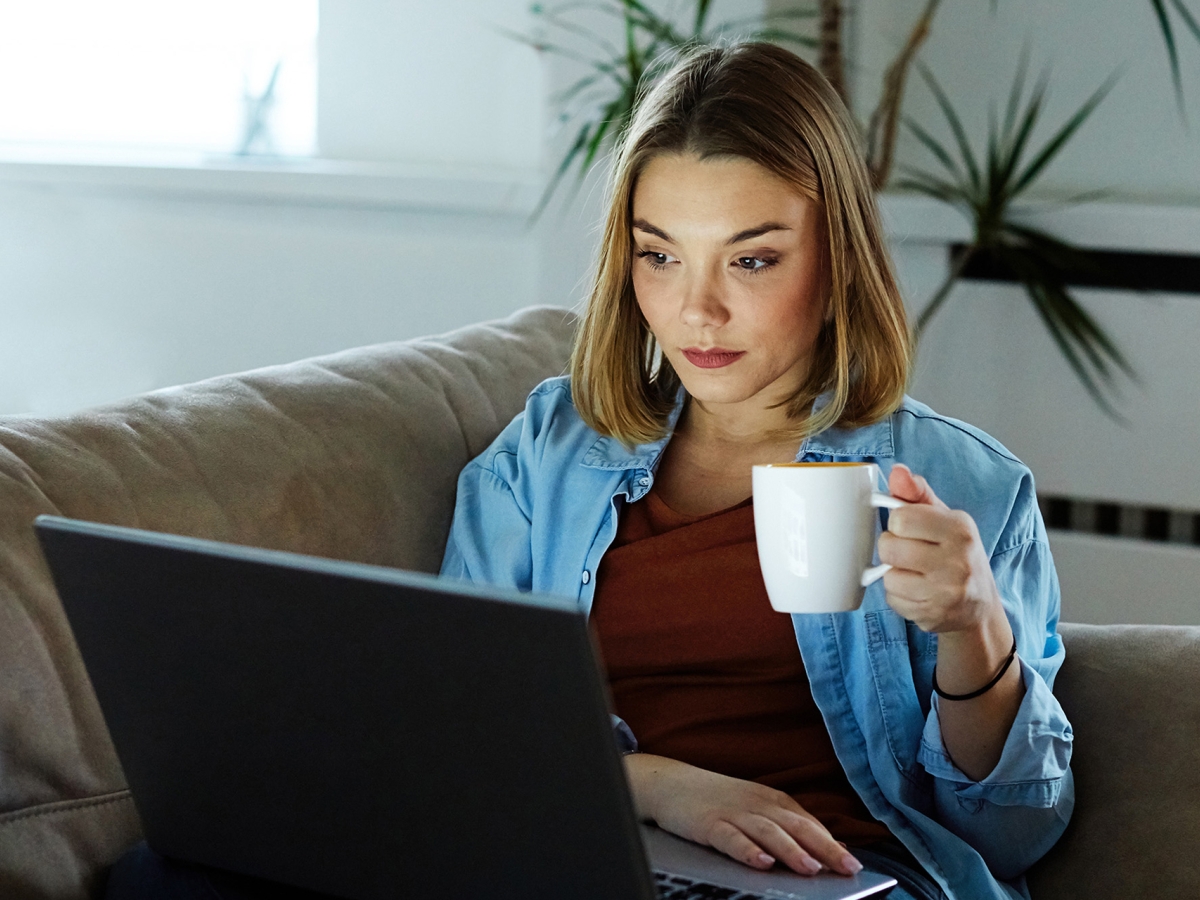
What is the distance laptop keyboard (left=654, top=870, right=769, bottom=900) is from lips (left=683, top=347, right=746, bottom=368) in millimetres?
501

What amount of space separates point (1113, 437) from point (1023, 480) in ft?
5.83

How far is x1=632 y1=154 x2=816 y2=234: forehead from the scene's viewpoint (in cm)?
126

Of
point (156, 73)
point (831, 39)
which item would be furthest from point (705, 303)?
point (156, 73)

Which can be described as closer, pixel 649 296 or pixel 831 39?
pixel 649 296

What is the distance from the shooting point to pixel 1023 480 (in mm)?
1272

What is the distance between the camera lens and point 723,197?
4.15ft

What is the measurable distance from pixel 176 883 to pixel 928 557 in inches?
22.2

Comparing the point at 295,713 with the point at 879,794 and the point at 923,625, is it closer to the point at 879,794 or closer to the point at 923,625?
the point at 923,625

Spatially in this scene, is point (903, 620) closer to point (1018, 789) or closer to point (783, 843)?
point (1018, 789)

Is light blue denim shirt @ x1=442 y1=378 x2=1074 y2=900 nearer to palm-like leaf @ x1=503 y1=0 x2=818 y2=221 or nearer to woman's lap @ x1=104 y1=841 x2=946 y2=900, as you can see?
woman's lap @ x1=104 y1=841 x2=946 y2=900

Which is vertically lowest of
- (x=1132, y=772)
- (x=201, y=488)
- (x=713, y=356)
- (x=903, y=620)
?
(x=1132, y=772)

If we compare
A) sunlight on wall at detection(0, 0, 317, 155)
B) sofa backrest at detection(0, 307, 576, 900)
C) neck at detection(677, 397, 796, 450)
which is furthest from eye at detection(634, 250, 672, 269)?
sunlight on wall at detection(0, 0, 317, 155)

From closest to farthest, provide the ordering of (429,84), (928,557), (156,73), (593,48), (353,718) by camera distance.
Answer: (353,718) < (928,557) < (593,48) < (429,84) < (156,73)

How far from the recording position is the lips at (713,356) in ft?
4.26
